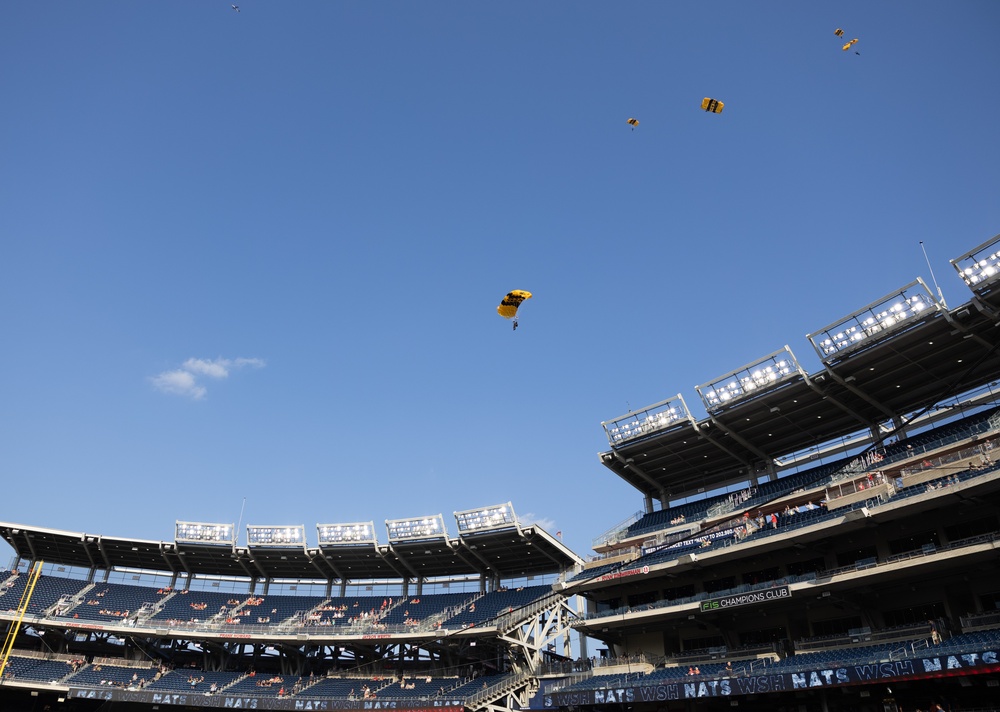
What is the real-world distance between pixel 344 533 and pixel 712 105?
47.5 meters

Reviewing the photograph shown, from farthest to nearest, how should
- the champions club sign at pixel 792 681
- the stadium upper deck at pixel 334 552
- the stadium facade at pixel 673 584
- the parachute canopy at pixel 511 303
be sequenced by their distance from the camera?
the stadium upper deck at pixel 334 552 < the parachute canopy at pixel 511 303 < the stadium facade at pixel 673 584 < the champions club sign at pixel 792 681

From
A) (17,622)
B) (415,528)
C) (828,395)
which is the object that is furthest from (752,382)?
(17,622)

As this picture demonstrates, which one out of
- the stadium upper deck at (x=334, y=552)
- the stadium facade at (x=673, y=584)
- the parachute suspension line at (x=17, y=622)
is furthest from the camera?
the stadium upper deck at (x=334, y=552)

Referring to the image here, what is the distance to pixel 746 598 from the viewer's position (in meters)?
36.9

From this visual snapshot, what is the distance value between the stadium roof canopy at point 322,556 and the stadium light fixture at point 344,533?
1.78 feet

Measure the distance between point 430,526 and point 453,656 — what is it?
1097cm

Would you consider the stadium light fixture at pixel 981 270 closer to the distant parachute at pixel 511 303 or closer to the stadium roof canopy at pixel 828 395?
the stadium roof canopy at pixel 828 395

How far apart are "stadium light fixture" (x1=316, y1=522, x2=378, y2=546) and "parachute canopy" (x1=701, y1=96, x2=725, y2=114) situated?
44.8m

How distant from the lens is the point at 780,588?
35625 millimetres

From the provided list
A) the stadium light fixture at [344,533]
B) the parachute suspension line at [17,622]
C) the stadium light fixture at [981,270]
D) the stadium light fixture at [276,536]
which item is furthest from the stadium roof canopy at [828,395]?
the parachute suspension line at [17,622]

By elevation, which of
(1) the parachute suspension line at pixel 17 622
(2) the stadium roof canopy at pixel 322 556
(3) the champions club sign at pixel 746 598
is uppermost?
(2) the stadium roof canopy at pixel 322 556

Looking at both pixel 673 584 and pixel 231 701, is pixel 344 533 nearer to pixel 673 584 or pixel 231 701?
pixel 231 701

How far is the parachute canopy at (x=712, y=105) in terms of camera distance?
4838 centimetres

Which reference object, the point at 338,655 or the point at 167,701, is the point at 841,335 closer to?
the point at 338,655
